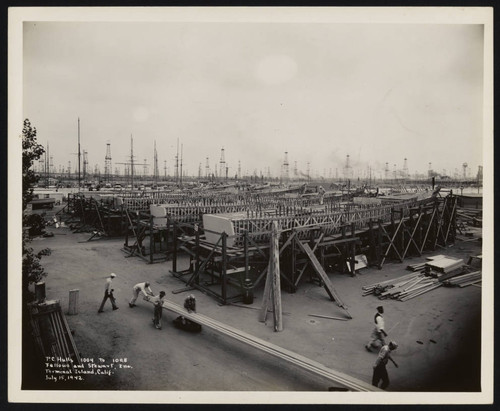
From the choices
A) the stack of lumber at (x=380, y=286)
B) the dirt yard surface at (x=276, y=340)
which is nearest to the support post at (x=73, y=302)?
the dirt yard surface at (x=276, y=340)

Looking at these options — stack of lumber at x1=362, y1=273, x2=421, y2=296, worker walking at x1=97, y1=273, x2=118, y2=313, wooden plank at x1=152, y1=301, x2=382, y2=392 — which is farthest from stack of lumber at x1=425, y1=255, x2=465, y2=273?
worker walking at x1=97, y1=273, x2=118, y2=313

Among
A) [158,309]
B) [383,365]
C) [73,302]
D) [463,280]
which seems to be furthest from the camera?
[463,280]

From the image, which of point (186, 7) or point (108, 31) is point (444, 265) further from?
point (108, 31)

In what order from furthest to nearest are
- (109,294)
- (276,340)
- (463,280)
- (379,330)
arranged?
A: (463,280)
(109,294)
(276,340)
(379,330)

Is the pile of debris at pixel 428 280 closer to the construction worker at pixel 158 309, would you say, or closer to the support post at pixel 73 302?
the construction worker at pixel 158 309

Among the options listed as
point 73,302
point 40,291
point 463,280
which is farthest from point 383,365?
point 463,280

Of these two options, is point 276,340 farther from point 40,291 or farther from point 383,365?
point 40,291

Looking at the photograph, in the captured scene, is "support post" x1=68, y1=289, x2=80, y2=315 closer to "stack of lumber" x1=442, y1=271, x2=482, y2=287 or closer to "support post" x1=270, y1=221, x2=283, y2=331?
"support post" x1=270, y1=221, x2=283, y2=331
